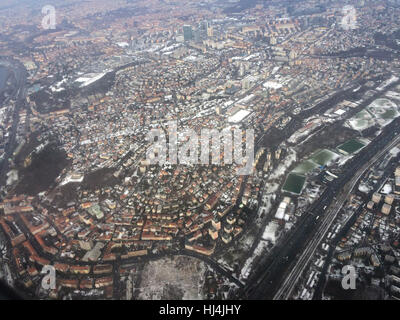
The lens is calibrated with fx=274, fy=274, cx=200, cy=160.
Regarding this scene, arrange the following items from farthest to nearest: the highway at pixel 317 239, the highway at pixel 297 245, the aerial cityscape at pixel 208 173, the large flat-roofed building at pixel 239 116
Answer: the large flat-roofed building at pixel 239 116 < the aerial cityscape at pixel 208 173 < the highway at pixel 297 245 < the highway at pixel 317 239

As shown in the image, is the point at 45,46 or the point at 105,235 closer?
the point at 105,235

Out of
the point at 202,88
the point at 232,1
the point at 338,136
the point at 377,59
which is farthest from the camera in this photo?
the point at 232,1

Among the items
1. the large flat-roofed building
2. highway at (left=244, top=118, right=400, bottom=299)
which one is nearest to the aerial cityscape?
highway at (left=244, top=118, right=400, bottom=299)

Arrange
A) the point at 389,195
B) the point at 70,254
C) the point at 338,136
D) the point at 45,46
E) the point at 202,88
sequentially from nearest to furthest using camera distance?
the point at 70,254
the point at 389,195
the point at 338,136
the point at 202,88
the point at 45,46

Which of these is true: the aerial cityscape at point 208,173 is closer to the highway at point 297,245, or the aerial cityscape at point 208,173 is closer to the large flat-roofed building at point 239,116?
the highway at point 297,245

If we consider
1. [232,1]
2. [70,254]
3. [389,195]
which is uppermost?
[232,1]

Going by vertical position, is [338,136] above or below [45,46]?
below

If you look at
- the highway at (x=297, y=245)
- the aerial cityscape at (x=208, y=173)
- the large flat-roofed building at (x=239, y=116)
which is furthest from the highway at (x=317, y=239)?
the large flat-roofed building at (x=239, y=116)

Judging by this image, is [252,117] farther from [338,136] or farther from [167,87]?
[167,87]

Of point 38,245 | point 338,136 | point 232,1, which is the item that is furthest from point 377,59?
point 232,1
